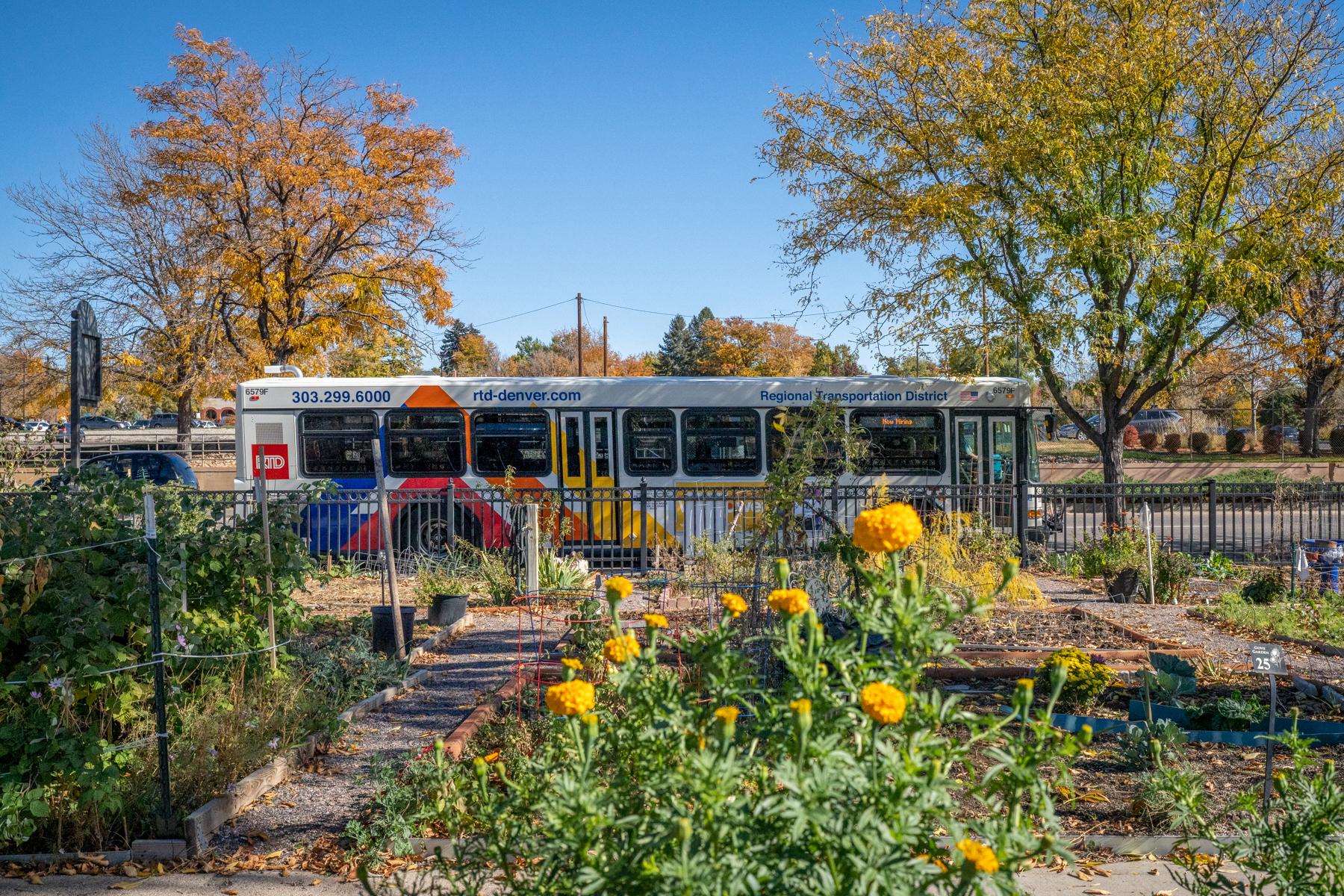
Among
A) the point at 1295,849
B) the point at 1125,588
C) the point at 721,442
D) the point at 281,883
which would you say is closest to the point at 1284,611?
the point at 1125,588

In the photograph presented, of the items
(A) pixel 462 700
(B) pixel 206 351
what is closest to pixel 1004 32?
(A) pixel 462 700

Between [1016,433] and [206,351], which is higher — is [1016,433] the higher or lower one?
the lower one

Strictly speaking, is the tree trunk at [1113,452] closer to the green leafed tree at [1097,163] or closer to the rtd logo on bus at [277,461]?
the green leafed tree at [1097,163]

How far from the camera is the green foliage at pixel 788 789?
2.01m

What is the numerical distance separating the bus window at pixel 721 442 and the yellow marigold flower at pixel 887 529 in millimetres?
13270

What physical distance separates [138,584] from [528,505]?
649 centimetres

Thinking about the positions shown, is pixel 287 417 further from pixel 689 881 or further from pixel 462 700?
pixel 689 881

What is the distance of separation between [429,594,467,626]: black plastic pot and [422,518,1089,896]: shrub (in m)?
7.37

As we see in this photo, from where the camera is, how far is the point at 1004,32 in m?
16.1

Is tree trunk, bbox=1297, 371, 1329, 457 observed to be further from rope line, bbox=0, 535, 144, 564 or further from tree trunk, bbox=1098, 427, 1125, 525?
rope line, bbox=0, 535, 144, 564

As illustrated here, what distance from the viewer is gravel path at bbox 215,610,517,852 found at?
16.3ft

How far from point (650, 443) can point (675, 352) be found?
236 ft

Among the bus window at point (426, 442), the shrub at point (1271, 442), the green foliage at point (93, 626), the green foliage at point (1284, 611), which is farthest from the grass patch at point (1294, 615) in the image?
the shrub at point (1271, 442)

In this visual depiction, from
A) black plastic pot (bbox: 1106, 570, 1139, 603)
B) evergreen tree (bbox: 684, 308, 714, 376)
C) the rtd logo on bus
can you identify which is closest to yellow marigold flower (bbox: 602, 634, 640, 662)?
black plastic pot (bbox: 1106, 570, 1139, 603)
